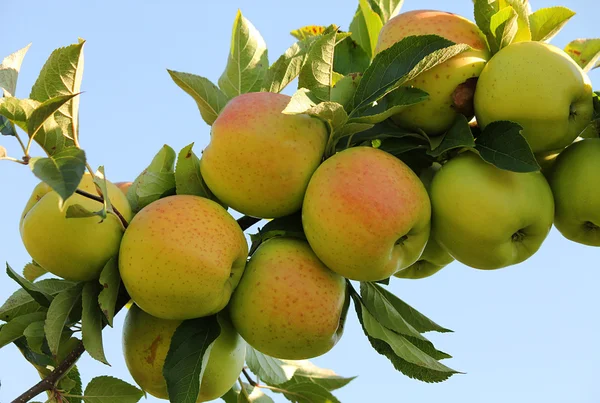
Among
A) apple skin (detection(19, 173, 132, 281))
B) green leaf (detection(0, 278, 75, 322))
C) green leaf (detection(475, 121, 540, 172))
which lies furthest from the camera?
green leaf (detection(0, 278, 75, 322))

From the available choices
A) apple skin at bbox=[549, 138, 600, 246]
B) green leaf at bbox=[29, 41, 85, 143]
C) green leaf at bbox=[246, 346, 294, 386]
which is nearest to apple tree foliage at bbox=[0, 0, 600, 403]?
green leaf at bbox=[29, 41, 85, 143]

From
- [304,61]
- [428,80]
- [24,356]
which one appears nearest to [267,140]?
[304,61]

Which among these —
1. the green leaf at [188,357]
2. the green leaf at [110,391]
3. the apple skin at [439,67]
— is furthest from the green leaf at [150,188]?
the apple skin at [439,67]

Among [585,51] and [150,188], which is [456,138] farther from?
[150,188]

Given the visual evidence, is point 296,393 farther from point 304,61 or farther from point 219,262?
point 304,61

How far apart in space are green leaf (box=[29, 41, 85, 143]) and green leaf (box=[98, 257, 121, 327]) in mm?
340

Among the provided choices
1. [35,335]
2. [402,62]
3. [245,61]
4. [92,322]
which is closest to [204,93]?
[245,61]

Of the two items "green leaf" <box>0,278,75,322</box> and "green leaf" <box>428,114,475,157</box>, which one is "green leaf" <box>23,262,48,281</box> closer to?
"green leaf" <box>0,278,75,322</box>

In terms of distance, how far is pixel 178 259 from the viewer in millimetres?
1720

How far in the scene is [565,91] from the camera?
1.74 m

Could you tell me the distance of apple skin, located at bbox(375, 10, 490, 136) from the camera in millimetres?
1837

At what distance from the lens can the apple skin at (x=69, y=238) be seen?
178cm

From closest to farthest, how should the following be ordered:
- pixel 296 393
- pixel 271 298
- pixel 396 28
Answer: pixel 271 298 < pixel 396 28 < pixel 296 393

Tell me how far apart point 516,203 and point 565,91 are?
0.94ft
